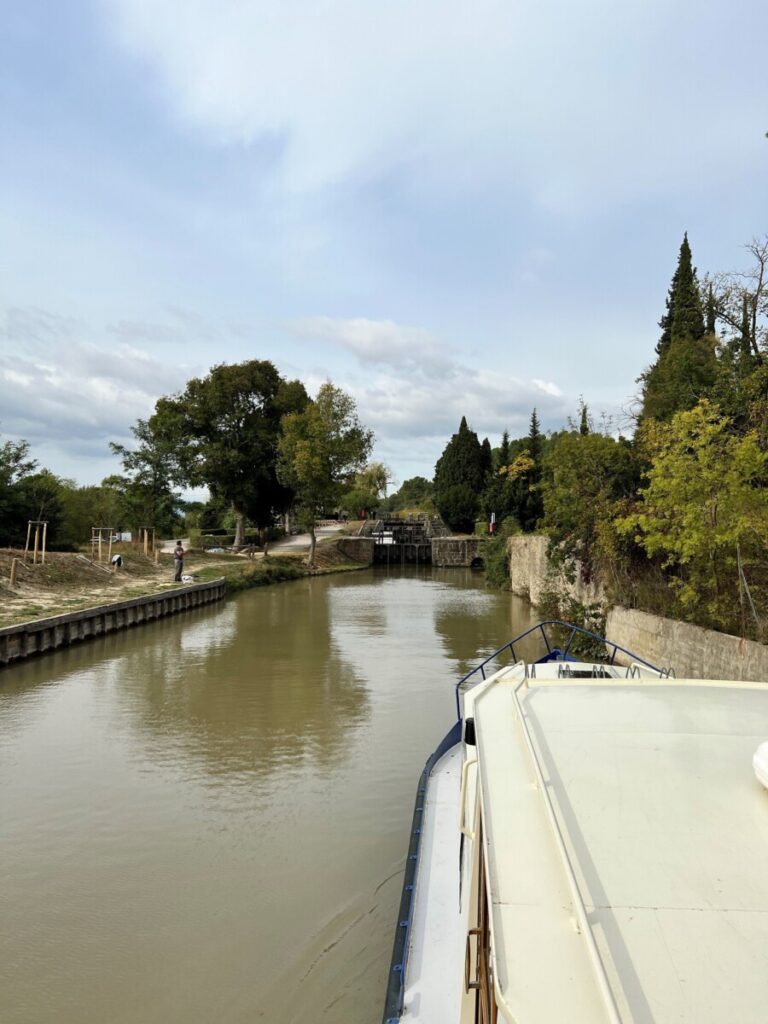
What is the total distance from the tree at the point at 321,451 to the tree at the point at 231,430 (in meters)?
1.29

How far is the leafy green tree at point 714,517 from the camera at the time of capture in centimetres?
1007

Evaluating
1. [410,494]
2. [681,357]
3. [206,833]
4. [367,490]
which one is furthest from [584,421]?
[410,494]

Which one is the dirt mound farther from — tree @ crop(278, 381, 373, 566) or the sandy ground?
tree @ crop(278, 381, 373, 566)

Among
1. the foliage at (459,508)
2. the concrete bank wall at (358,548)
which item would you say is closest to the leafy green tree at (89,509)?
the concrete bank wall at (358,548)

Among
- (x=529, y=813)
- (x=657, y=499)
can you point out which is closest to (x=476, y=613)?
(x=657, y=499)

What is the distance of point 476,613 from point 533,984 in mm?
22368

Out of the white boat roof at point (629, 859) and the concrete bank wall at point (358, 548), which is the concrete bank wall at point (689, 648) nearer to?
the white boat roof at point (629, 859)

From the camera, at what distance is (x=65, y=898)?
5582 millimetres

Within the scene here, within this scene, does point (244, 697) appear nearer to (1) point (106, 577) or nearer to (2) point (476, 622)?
(2) point (476, 622)

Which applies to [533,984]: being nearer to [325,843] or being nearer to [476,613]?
[325,843]

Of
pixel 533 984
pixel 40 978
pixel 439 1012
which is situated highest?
pixel 533 984

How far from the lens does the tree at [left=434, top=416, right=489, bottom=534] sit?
5931cm

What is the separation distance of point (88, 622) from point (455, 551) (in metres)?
35.4

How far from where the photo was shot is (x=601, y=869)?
2.54m
